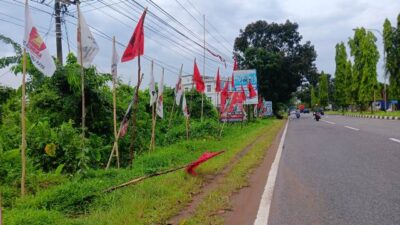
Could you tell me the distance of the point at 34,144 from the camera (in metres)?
8.00

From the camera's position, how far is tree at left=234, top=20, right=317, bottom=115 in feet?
158

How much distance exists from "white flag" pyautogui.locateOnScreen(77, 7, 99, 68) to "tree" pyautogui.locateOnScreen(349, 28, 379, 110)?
51867 mm

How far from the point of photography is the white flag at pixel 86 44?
7488 mm

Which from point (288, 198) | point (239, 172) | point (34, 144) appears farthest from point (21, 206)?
point (239, 172)

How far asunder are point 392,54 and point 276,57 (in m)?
12.4

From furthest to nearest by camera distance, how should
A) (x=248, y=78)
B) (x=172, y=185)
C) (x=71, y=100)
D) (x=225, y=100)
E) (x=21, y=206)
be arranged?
(x=248, y=78) < (x=225, y=100) < (x=71, y=100) < (x=172, y=185) < (x=21, y=206)

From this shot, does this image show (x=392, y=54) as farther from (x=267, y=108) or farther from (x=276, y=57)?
(x=267, y=108)

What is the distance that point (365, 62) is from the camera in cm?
5406

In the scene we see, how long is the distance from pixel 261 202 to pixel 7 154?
443cm

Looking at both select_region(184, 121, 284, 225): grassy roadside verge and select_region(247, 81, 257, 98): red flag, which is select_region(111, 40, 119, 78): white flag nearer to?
select_region(184, 121, 284, 225): grassy roadside verge

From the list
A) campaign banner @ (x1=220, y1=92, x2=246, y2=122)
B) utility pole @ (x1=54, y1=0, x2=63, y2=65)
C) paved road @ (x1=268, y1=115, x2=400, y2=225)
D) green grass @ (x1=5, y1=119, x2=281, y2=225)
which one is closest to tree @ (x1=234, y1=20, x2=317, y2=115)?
campaign banner @ (x1=220, y1=92, x2=246, y2=122)

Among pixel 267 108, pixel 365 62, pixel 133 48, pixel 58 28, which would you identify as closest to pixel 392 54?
pixel 365 62

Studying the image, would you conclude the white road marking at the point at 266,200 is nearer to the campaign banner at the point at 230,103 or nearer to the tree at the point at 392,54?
the campaign banner at the point at 230,103

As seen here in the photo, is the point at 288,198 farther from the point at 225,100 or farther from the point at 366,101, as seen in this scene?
the point at 366,101
